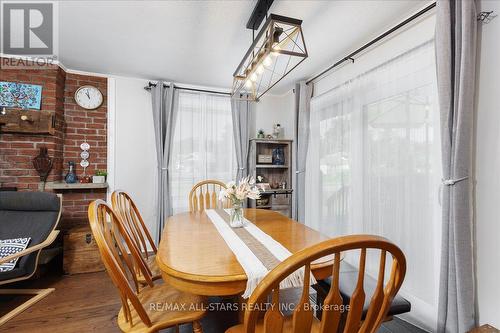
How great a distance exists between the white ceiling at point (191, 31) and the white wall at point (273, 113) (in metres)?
0.91

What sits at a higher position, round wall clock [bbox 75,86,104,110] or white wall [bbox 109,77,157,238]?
round wall clock [bbox 75,86,104,110]

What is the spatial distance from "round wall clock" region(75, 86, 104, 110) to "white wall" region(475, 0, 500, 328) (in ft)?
12.4

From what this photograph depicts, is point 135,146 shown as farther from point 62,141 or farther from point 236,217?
point 236,217

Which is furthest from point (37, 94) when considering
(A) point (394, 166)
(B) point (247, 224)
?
(A) point (394, 166)

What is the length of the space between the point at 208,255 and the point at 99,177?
247 cm

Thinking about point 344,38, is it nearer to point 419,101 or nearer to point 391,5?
point 391,5

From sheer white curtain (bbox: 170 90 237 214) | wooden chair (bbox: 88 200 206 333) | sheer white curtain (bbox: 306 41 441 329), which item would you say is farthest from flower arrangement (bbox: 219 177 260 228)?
sheer white curtain (bbox: 170 90 237 214)

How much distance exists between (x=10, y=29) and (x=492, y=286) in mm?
4085

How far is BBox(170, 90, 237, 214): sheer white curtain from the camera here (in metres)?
3.39

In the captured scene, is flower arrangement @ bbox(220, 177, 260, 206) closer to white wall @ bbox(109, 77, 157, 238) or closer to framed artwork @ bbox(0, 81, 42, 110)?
white wall @ bbox(109, 77, 157, 238)

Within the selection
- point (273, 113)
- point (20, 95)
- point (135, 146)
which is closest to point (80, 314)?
point (135, 146)

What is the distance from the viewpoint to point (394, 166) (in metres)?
2.00

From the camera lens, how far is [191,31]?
2125mm

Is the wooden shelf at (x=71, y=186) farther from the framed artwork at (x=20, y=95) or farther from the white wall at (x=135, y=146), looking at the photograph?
the framed artwork at (x=20, y=95)
